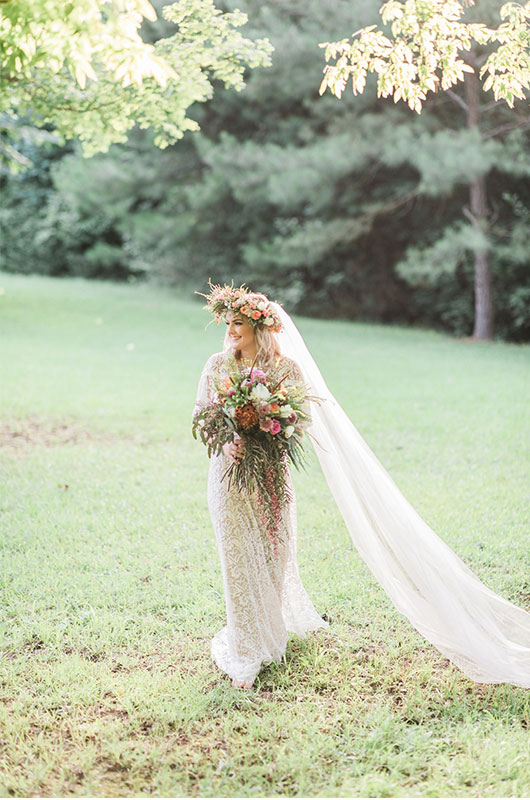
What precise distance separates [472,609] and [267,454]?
1396mm

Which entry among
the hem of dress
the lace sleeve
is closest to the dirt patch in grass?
the hem of dress

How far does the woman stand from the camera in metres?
4.08

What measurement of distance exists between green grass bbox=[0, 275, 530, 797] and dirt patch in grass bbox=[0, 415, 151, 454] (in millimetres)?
41

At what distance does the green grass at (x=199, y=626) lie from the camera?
3.36 meters

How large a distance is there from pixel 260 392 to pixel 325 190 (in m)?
14.3

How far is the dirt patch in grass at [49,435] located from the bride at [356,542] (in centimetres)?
492

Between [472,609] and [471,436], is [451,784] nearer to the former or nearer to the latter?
[472,609]

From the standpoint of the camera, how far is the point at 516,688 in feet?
13.1

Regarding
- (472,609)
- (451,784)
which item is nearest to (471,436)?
(472,609)

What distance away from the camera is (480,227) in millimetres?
16656

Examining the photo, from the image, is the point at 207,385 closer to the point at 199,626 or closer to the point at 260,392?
the point at 260,392

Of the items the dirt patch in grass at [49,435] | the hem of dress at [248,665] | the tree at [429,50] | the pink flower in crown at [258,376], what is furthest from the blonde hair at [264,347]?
the dirt patch in grass at [49,435]

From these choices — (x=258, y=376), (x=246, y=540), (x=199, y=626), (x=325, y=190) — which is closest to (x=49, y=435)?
(x=199, y=626)

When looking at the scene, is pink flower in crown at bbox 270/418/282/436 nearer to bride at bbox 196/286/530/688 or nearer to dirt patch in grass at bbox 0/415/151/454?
bride at bbox 196/286/530/688
